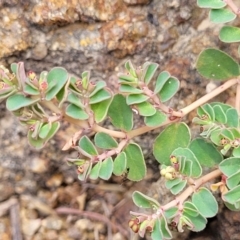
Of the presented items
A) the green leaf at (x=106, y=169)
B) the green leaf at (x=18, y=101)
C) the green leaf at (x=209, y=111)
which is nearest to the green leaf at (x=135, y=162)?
the green leaf at (x=106, y=169)

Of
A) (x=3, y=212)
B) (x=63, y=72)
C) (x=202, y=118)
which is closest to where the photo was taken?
(x=63, y=72)

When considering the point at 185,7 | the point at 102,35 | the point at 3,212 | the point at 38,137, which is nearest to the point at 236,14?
the point at 185,7

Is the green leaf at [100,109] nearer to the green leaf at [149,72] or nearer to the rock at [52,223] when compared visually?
the green leaf at [149,72]

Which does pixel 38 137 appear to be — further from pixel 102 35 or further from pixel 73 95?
pixel 102 35

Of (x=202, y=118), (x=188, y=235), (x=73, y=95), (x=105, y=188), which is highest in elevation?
(x=73, y=95)

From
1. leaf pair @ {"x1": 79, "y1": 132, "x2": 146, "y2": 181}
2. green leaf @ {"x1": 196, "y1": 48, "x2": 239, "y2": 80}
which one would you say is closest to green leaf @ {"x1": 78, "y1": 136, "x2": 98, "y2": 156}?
leaf pair @ {"x1": 79, "y1": 132, "x2": 146, "y2": 181}

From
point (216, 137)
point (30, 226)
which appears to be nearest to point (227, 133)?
point (216, 137)

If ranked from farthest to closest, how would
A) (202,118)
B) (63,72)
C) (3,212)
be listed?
(3,212) < (202,118) < (63,72)

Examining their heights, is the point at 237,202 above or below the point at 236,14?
below
